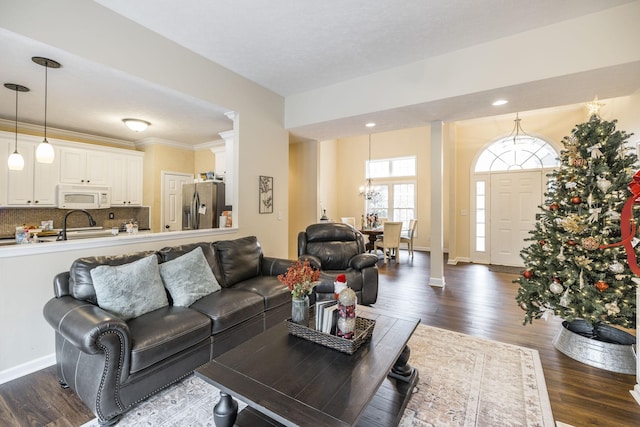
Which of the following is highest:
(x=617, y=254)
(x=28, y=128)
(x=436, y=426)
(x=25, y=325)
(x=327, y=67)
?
(x=327, y=67)

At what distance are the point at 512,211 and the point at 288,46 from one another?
19.3 feet

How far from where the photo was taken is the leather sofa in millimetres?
1634

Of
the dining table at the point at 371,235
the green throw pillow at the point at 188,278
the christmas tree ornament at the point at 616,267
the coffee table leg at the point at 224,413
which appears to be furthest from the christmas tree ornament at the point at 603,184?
the dining table at the point at 371,235

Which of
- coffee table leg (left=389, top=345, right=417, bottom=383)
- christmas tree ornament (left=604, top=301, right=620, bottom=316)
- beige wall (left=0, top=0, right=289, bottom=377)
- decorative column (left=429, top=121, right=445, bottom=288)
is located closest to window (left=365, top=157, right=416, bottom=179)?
decorative column (left=429, top=121, right=445, bottom=288)

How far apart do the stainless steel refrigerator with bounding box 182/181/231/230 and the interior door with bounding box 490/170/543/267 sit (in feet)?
19.4

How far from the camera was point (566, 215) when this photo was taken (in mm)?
2662

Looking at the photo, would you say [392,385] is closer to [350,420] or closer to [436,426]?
[436,426]

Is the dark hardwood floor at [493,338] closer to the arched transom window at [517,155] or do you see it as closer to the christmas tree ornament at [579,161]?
the christmas tree ornament at [579,161]

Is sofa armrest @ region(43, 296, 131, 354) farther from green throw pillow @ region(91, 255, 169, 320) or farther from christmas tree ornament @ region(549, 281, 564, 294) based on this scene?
christmas tree ornament @ region(549, 281, 564, 294)

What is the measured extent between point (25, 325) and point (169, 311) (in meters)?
1.25

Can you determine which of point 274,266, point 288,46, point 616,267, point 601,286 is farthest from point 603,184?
point 288,46

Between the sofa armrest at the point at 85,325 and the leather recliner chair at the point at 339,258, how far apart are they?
76.8 inches

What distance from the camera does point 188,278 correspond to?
2494 millimetres

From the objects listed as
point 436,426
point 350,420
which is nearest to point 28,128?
A: point 350,420
